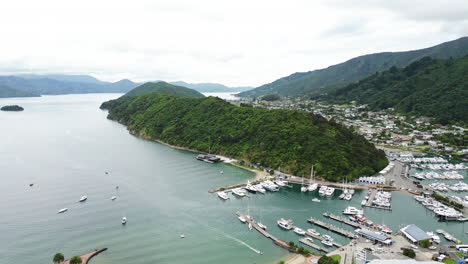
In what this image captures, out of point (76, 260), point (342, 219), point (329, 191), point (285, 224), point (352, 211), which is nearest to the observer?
point (76, 260)

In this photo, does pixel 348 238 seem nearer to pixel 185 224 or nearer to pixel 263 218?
pixel 263 218

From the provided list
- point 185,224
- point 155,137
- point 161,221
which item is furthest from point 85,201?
point 155,137

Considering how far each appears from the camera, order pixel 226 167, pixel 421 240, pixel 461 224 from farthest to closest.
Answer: pixel 226 167 → pixel 461 224 → pixel 421 240

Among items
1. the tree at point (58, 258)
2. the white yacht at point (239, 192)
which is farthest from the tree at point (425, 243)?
the tree at point (58, 258)

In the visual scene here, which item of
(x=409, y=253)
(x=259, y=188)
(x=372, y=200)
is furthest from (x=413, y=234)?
(x=259, y=188)

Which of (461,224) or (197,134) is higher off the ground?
(197,134)

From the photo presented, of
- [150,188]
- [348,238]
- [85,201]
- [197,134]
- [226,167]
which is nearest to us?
[348,238]

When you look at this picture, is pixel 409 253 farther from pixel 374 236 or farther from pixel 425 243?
pixel 374 236
